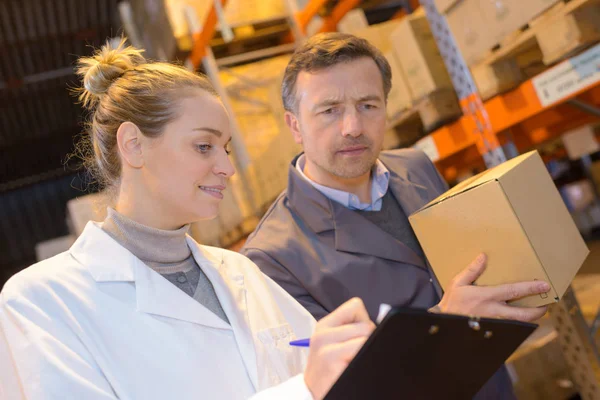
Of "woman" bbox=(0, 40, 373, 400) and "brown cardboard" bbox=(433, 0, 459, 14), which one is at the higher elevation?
"brown cardboard" bbox=(433, 0, 459, 14)

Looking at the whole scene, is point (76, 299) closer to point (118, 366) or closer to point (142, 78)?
point (118, 366)

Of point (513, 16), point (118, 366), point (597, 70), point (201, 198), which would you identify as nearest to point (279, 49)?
point (513, 16)

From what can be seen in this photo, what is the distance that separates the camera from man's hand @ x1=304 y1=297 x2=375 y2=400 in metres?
Result: 1.12

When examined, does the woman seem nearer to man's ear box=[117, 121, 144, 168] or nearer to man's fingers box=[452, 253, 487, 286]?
man's ear box=[117, 121, 144, 168]

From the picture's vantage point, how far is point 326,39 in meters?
2.26

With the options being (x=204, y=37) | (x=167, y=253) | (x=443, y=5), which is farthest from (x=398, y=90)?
(x=204, y=37)

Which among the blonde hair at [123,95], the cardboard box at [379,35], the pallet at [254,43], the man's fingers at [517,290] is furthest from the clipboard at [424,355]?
the pallet at [254,43]

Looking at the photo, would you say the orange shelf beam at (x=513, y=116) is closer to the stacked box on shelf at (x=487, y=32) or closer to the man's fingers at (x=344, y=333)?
the stacked box on shelf at (x=487, y=32)

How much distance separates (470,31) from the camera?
2701 mm

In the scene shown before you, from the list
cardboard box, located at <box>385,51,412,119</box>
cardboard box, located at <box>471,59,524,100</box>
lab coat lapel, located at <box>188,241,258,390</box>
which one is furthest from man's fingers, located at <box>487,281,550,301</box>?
cardboard box, located at <box>385,51,412,119</box>

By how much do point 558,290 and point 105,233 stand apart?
46.7 inches

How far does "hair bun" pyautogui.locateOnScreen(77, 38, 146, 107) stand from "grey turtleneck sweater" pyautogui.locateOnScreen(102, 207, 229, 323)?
0.40 meters

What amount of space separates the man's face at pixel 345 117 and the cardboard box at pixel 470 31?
0.68 m

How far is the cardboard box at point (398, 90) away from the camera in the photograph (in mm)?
3238
